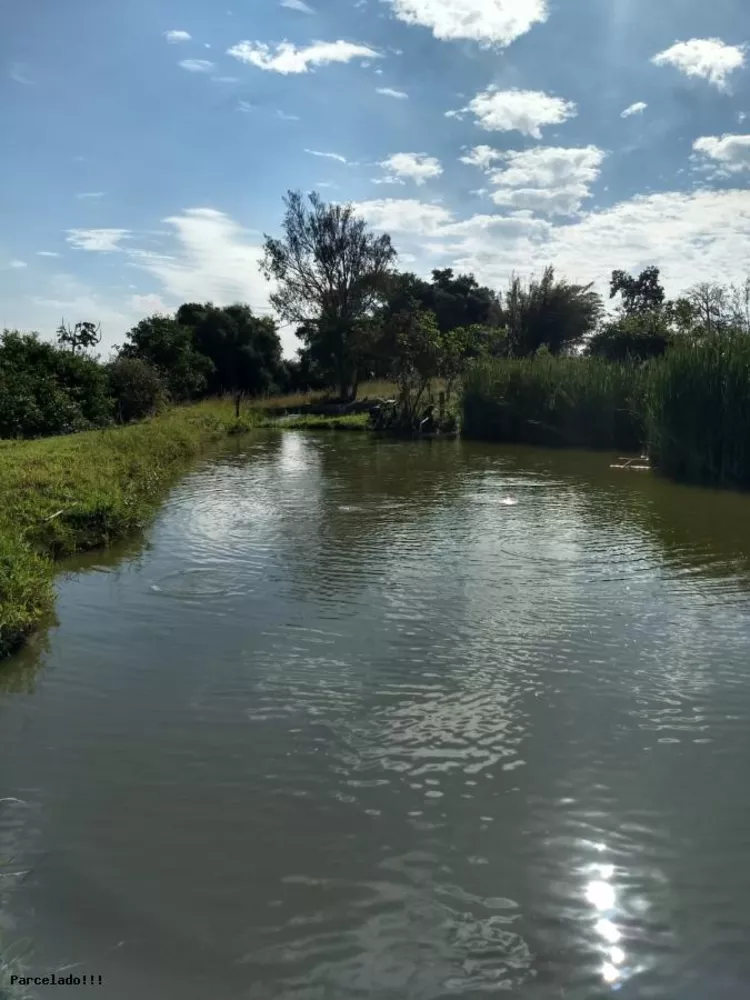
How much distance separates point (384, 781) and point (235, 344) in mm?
36662

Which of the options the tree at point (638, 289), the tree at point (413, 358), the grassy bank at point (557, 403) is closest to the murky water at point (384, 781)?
the grassy bank at point (557, 403)

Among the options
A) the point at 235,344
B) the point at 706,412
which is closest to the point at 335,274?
the point at 235,344

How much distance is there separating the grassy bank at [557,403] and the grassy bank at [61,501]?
10.3 m

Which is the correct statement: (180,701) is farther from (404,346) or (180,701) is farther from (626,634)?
(404,346)

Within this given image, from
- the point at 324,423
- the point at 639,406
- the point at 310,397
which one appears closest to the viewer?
the point at 639,406

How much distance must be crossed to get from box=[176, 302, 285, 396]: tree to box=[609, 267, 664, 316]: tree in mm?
21963

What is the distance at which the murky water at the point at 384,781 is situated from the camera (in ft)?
10.7

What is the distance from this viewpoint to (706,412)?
15.5 metres

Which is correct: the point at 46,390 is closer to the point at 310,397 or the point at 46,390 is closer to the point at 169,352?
the point at 169,352

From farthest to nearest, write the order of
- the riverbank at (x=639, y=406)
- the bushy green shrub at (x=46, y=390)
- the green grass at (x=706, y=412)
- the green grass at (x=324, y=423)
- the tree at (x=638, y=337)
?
the tree at (x=638, y=337) → the green grass at (x=324, y=423) → the bushy green shrub at (x=46, y=390) → the riverbank at (x=639, y=406) → the green grass at (x=706, y=412)

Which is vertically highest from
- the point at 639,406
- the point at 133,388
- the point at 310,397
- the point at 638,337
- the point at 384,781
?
the point at 638,337

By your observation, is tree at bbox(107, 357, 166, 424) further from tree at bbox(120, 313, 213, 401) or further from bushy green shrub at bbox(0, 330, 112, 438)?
tree at bbox(120, 313, 213, 401)

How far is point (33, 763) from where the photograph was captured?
4.70m

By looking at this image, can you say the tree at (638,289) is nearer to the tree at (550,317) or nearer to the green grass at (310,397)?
the tree at (550,317)
